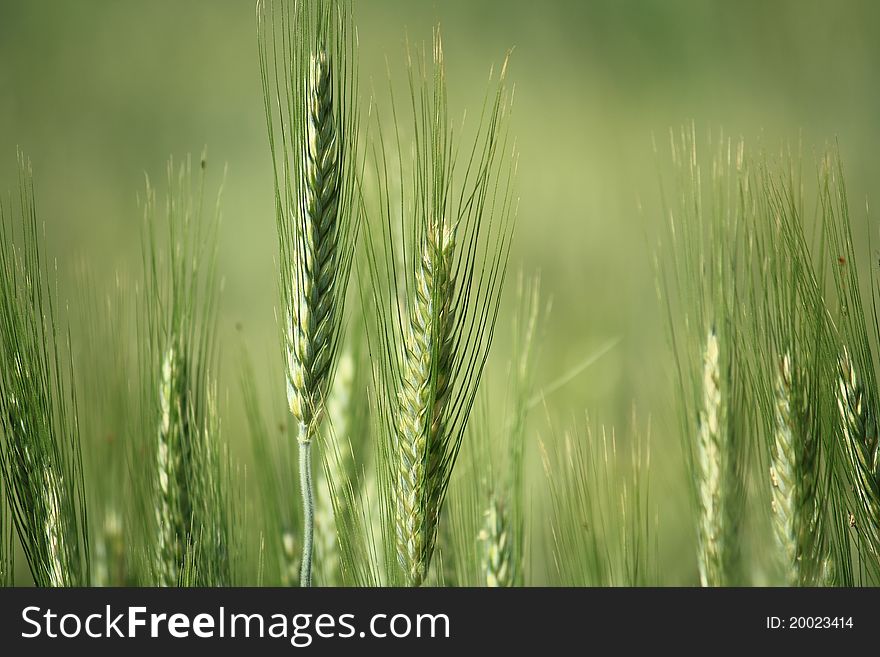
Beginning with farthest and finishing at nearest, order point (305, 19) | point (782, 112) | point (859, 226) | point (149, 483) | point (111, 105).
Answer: point (111, 105) → point (782, 112) → point (859, 226) → point (149, 483) → point (305, 19)

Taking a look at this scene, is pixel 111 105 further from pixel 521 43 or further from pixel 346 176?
pixel 346 176

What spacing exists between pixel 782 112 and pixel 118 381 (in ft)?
3.42

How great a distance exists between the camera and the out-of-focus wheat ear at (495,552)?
61cm

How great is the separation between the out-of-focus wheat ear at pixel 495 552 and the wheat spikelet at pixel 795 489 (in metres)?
0.20

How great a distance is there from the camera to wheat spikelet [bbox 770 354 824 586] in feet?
1.73

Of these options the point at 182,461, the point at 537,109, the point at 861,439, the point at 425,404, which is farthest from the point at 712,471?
the point at 537,109

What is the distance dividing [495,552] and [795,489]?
230 millimetres

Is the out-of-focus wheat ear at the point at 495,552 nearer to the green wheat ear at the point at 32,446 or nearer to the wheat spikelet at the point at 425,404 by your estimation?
the wheat spikelet at the point at 425,404

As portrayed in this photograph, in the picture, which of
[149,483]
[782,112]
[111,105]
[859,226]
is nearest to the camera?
[149,483]

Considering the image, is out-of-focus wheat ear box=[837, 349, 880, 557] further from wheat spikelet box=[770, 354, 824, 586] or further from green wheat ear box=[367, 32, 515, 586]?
green wheat ear box=[367, 32, 515, 586]

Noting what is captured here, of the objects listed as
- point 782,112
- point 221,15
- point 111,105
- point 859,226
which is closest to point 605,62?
point 782,112

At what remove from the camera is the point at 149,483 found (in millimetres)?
651

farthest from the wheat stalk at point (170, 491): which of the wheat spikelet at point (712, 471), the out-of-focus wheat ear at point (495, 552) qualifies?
the wheat spikelet at point (712, 471)
